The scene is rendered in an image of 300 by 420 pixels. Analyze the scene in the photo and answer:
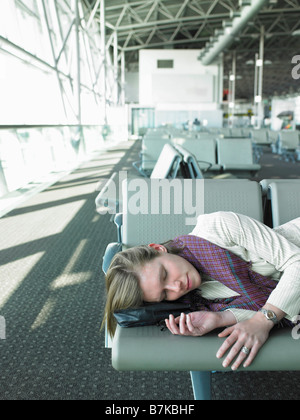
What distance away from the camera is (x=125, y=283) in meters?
1.44

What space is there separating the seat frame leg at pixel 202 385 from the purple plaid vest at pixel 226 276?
35 cm

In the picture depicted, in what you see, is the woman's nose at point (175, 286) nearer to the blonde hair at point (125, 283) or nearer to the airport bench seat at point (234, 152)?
the blonde hair at point (125, 283)

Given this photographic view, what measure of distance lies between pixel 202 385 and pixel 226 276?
538mm

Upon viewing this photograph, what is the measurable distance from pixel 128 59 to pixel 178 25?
10.4 m

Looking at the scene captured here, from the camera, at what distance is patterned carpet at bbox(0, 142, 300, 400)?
6.41ft

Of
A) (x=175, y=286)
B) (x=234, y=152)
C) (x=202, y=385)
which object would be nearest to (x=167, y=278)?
(x=175, y=286)

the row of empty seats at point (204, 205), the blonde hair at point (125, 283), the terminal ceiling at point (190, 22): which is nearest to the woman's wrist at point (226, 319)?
the blonde hair at point (125, 283)

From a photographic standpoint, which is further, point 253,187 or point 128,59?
point 128,59

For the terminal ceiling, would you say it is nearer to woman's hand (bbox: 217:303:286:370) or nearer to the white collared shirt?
the white collared shirt

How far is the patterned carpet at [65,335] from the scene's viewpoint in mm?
1953

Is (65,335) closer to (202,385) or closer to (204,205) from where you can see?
(202,385)

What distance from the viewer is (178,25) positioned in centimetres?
2684
